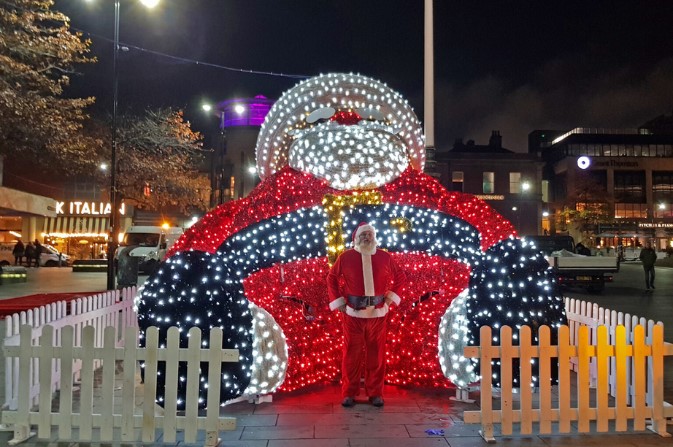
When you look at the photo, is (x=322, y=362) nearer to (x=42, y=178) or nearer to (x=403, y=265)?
(x=403, y=265)

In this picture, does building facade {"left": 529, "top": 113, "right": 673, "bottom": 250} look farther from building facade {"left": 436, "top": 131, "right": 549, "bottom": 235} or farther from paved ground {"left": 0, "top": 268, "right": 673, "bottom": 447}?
paved ground {"left": 0, "top": 268, "right": 673, "bottom": 447}

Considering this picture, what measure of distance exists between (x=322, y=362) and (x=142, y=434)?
5.89ft

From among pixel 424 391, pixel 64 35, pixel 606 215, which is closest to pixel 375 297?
pixel 424 391

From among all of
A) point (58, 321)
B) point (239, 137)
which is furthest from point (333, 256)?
point (239, 137)

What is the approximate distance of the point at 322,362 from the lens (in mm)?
5422

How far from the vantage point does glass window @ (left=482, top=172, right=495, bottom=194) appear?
4809cm

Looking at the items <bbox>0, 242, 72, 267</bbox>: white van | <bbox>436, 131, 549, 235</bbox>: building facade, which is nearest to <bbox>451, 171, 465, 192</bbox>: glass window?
<bbox>436, 131, 549, 235</bbox>: building facade

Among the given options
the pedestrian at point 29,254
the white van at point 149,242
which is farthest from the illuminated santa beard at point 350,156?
the pedestrian at point 29,254

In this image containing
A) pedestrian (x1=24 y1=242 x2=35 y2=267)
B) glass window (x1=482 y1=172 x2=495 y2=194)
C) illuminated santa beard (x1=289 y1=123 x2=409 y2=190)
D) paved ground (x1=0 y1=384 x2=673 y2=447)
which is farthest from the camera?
glass window (x1=482 y1=172 x2=495 y2=194)

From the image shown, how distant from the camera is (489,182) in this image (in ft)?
158

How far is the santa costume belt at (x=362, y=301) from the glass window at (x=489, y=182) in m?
44.9

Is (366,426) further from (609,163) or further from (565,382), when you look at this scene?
(609,163)

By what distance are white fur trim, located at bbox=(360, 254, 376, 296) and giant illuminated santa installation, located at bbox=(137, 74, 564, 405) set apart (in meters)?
0.34

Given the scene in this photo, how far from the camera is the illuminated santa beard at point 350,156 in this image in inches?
196
